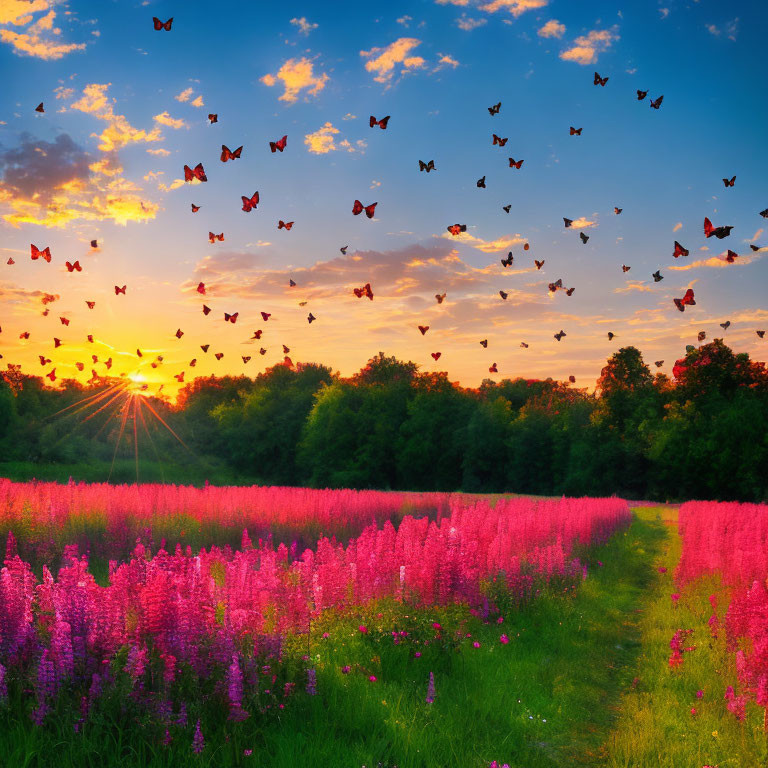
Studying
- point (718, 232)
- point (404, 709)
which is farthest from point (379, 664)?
point (718, 232)

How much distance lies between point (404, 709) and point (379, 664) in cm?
76

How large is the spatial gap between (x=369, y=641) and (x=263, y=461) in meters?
64.0

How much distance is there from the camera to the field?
12.9 feet

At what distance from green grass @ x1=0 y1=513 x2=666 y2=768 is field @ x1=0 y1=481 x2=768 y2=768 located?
0.06ft

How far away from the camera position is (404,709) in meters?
4.77

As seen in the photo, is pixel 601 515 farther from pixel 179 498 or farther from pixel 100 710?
pixel 100 710

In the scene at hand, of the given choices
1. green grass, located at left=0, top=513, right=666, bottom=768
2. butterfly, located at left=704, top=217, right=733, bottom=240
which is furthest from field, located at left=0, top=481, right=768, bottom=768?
butterfly, located at left=704, top=217, right=733, bottom=240

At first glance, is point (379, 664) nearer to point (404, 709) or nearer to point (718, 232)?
point (404, 709)

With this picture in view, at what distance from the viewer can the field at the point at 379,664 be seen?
3945mm

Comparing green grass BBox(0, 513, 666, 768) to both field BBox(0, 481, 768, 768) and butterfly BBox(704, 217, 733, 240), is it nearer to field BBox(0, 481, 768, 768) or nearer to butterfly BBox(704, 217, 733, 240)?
field BBox(0, 481, 768, 768)

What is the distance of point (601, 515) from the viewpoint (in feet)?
55.8

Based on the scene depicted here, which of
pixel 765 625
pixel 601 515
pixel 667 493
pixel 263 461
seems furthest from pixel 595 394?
pixel 765 625

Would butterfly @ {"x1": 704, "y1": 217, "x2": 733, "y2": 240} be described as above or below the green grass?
above

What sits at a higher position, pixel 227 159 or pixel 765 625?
pixel 227 159
